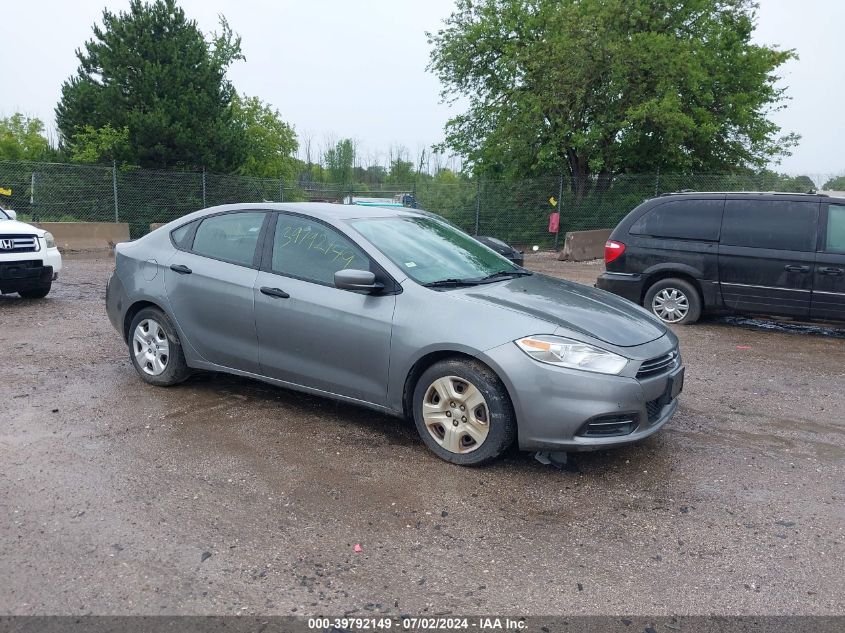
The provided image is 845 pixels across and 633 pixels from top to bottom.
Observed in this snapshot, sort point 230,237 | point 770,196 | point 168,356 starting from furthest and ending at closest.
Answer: point 770,196
point 168,356
point 230,237

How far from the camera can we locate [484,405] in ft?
13.1

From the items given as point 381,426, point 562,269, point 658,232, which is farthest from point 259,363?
point 562,269

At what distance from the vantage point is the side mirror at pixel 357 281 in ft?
14.1

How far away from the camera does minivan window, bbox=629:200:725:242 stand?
8.57 meters

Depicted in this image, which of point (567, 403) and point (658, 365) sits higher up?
point (658, 365)

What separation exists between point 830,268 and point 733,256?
1.03m

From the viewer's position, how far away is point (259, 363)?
4.94m

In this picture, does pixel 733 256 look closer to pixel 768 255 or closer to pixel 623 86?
pixel 768 255

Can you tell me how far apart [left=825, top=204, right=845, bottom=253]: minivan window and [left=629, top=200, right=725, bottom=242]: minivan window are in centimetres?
118

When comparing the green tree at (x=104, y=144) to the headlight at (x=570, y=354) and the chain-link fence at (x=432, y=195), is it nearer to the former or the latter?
the chain-link fence at (x=432, y=195)

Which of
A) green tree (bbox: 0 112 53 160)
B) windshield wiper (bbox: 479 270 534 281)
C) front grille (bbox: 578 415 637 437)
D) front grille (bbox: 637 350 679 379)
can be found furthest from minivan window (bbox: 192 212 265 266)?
green tree (bbox: 0 112 53 160)

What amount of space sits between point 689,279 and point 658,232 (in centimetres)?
72

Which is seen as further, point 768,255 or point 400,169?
point 400,169

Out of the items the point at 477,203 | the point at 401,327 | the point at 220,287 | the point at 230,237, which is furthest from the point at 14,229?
the point at 477,203
